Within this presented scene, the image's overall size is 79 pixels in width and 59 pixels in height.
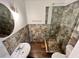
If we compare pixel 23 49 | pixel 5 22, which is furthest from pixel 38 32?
pixel 5 22

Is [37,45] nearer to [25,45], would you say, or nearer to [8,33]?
[25,45]

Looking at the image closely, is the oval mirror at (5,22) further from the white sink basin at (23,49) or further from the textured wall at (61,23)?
the textured wall at (61,23)

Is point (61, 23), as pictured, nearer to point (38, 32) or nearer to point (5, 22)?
point (38, 32)

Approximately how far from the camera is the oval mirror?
1.12m

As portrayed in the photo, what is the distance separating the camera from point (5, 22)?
47.5 inches

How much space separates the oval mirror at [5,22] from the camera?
112cm

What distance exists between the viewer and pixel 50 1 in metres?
1.80

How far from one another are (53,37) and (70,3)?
36.6 inches

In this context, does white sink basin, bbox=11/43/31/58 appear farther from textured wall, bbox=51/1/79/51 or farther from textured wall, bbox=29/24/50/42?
textured wall, bbox=51/1/79/51

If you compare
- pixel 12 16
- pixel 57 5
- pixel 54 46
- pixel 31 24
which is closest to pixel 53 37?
pixel 54 46

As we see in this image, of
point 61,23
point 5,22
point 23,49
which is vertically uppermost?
point 5,22

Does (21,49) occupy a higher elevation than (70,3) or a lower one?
lower

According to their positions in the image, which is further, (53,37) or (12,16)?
(53,37)

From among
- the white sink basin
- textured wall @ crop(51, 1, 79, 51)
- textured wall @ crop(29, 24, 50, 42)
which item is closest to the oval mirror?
the white sink basin
